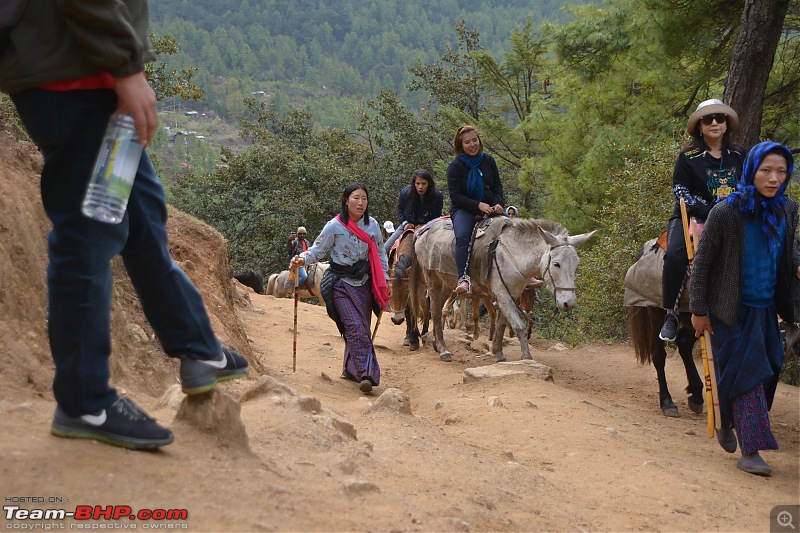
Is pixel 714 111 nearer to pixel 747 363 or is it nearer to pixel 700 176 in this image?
pixel 700 176

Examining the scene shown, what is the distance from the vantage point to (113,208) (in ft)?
9.09

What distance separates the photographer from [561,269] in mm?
9492

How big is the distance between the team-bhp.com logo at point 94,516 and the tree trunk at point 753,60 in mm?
8937

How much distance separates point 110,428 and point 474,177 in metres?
8.27

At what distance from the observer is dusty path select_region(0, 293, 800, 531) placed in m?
2.75

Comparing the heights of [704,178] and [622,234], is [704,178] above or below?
above

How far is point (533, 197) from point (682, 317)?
19827 millimetres

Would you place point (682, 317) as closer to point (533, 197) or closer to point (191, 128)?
point (533, 197)

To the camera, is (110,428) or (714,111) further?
(714,111)

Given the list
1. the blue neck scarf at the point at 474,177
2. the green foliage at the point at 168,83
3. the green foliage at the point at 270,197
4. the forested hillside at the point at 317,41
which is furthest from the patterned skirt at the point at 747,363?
the forested hillside at the point at 317,41

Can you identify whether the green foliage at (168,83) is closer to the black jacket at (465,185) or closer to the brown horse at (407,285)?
the brown horse at (407,285)

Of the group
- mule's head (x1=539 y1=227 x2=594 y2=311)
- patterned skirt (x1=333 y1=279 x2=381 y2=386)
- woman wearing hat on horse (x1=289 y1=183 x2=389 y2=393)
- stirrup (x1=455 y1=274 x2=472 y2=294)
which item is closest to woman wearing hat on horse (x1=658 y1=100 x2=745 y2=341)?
mule's head (x1=539 y1=227 x2=594 y2=311)

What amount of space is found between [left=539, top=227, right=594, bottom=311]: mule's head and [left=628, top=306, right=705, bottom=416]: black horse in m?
0.91

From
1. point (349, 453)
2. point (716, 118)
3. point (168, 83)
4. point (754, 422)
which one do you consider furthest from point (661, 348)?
point (168, 83)
